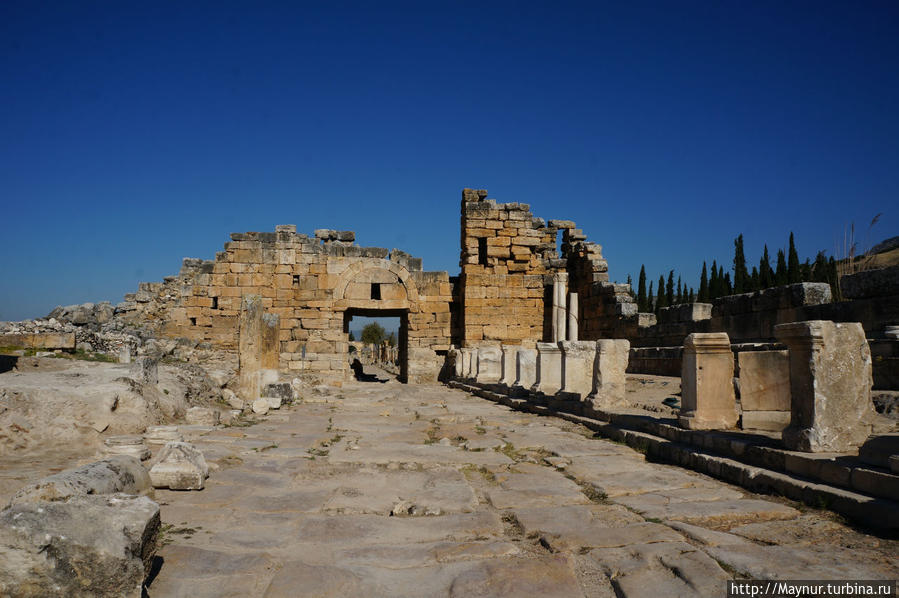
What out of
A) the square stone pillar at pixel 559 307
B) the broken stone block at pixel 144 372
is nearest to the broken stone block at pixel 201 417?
the broken stone block at pixel 144 372

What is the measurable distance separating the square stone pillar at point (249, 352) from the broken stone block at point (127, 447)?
225 inches

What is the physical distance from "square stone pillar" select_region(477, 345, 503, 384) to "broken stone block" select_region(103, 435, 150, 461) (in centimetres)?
1060

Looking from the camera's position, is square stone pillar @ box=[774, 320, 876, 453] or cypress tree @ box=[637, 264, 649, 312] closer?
square stone pillar @ box=[774, 320, 876, 453]

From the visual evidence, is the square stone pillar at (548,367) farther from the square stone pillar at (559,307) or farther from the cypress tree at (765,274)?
the cypress tree at (765,274)

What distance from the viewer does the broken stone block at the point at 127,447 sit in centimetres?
481

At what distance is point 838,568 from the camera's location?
2.82 metres

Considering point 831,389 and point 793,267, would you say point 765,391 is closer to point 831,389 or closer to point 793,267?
point 831,389

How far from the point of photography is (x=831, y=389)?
173 inches

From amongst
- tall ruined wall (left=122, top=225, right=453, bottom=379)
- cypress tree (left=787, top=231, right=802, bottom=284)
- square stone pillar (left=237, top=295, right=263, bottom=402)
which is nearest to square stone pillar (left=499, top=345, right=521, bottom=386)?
tall ruined wall (left=122, top=225, right=453, bottom=379)

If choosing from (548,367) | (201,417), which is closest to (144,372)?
(201,417)

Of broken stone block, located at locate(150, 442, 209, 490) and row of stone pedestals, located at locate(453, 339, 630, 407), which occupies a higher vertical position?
row of stone pedestals, located at locate(453, 339, 630, 407)

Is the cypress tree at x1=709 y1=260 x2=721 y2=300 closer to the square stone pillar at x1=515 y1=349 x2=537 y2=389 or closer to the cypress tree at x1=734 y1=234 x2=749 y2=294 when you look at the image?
the cypress tree at x1=734 y1=234 x2=749 y2=294

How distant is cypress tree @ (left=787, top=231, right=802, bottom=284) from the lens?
105ft

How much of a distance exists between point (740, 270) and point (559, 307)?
2343 centimetres
